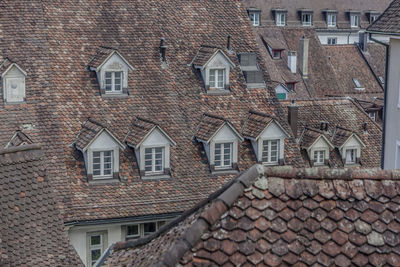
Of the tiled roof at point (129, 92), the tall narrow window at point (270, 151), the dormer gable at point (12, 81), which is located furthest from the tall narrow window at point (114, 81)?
the tall narrow window at point (270, 151)

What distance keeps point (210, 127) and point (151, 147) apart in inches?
123

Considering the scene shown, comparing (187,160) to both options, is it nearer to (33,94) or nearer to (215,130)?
(215,130)

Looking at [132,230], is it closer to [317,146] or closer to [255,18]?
[317,146]

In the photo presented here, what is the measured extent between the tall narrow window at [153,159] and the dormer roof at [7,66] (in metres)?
6.15

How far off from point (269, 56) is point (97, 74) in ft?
139

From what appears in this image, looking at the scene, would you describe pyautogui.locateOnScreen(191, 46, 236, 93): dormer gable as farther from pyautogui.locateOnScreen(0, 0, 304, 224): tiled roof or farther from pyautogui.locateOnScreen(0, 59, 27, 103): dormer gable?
pyautogui.locateOnScreen(0, 59, 27, 103): dormer gable

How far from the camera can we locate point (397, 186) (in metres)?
11.3

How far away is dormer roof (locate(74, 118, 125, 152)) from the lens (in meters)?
34.5

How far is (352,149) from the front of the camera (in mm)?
43906

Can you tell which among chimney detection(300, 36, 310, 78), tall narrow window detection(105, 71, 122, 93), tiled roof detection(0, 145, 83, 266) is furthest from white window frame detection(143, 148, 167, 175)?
chimney detection(300, 36, 310, 78)

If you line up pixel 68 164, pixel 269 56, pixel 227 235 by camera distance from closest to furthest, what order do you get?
pixel 227 235 → pixel 68 164 → pixel 269 56

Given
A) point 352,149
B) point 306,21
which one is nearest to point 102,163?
point 352,149

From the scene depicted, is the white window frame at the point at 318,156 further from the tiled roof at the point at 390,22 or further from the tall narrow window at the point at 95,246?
the tiled roof at the point at 390,22

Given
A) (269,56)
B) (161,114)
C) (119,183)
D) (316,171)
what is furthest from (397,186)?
(269,56)
